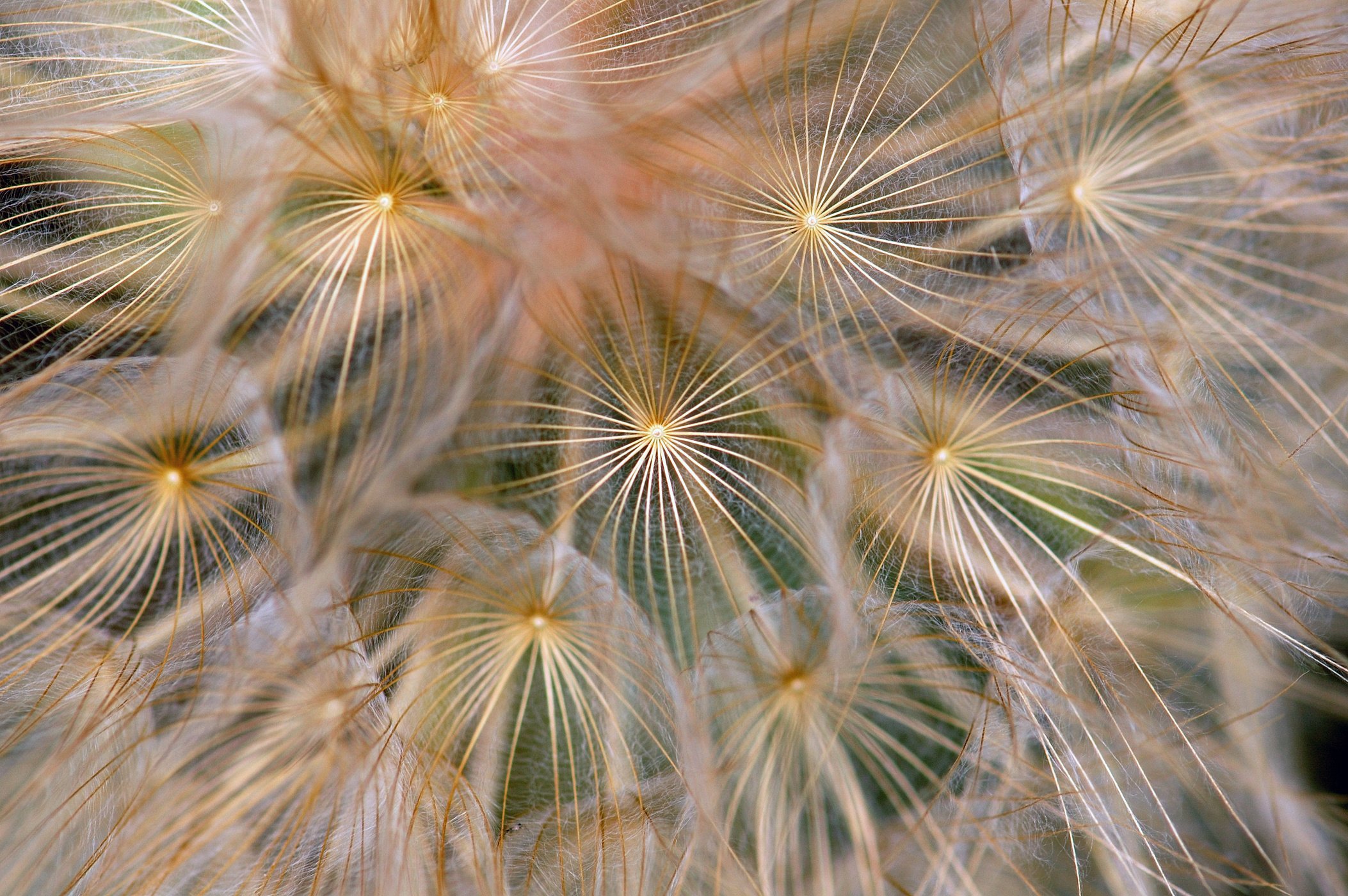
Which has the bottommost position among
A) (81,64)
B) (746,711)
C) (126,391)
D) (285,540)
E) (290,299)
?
(746,711)

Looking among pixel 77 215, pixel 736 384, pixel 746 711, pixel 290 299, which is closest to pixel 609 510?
pixel 736 384

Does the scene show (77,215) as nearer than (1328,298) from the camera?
No

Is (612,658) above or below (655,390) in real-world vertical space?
below

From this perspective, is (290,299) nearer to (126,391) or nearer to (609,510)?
(126,391)

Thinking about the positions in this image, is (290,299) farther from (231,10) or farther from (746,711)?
(746,711)

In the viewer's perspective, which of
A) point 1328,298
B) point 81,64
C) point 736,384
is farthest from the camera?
point 81,64

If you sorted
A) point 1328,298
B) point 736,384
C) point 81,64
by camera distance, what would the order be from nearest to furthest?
1. point 1328,298
2. point 736,384
3. point 81,64
